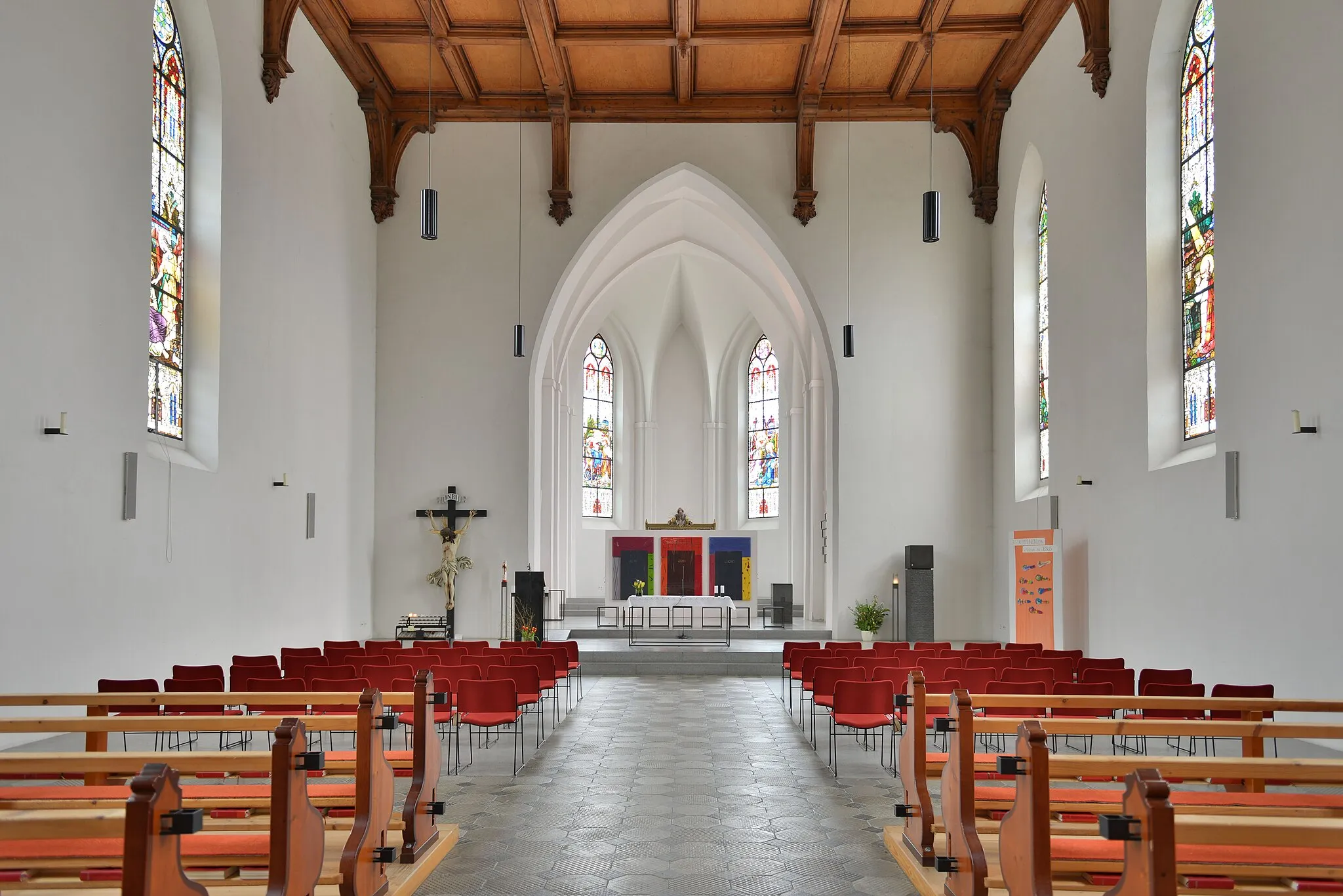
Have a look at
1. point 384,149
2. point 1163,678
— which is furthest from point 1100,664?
point 384,149

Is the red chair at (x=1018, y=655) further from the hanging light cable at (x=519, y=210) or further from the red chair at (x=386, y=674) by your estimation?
the hanging light cable at (x=519, y=210)

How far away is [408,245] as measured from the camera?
18.4 metres

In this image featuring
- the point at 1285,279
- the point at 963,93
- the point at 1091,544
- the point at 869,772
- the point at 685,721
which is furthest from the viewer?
the point at 963,93

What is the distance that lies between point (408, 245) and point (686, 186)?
4.81 metres

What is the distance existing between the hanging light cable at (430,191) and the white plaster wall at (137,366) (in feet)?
4.81

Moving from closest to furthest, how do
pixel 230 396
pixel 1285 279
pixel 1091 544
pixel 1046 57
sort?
pixel 1285 279 → pixel 230 396 → pixel 1091 544 → pixel 1046 57

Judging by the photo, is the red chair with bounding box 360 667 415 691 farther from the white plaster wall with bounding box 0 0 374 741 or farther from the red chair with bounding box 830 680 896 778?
the red chair with bounding box 830 680 896 778

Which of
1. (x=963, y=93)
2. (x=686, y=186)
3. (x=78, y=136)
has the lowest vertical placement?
(x=78, y=136)

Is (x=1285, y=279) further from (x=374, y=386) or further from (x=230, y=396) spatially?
(x=374, y=386)

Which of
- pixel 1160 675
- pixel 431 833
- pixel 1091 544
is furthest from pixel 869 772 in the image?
pixel 1091 544

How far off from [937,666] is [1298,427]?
3.38m

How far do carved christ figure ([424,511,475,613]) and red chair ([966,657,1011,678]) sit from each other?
10.1 meters

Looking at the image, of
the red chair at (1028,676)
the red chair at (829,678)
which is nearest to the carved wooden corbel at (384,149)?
the red chair at (829,678)

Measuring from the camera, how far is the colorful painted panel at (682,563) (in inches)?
800
